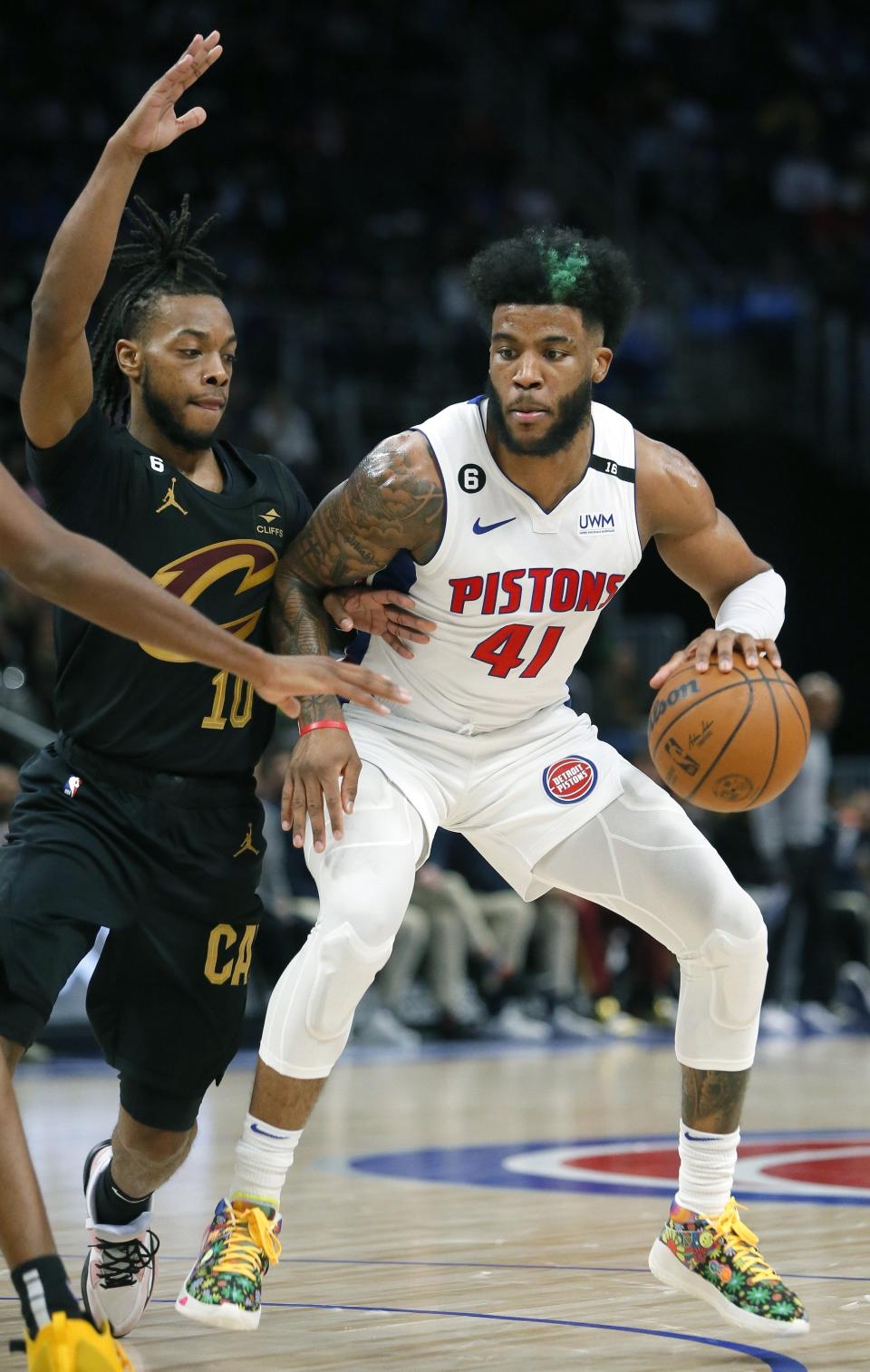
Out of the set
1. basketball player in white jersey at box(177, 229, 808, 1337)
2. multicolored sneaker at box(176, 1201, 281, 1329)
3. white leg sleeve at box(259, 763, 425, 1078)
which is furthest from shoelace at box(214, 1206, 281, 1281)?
white leg sleeve at box(259, 763, 425, 1078)

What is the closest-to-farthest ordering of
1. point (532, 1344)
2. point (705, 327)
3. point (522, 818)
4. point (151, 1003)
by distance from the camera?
1. point (532, 1344)
2. point (151, 1003)
3. point (522, 818)
4. point (705, 327)

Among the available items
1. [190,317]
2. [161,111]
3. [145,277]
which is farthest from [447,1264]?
[161,111]

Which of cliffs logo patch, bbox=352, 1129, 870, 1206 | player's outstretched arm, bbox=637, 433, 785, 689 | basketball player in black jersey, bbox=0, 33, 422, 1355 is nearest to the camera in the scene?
basketball player in black jersey, bbox=0, 33, 422, 1355

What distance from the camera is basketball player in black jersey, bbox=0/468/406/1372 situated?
3.13 metres

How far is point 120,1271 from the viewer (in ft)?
13.9

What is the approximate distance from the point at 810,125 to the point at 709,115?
1.06 m

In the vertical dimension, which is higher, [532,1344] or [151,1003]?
[151,1003]

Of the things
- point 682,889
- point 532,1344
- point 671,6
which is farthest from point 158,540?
point 671,6

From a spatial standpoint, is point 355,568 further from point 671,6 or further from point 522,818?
point 671,6

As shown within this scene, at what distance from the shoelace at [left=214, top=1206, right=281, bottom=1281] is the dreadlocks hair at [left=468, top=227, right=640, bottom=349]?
214cm

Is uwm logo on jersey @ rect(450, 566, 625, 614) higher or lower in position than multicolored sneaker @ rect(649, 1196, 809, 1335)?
higher

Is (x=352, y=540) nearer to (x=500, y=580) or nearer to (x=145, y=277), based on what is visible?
(x=500, y=580)

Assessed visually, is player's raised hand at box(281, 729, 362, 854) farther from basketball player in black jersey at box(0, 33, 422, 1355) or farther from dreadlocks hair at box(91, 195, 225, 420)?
dreadlocks hair at box(91, 195, 225, 420)

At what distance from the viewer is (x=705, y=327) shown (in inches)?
695
